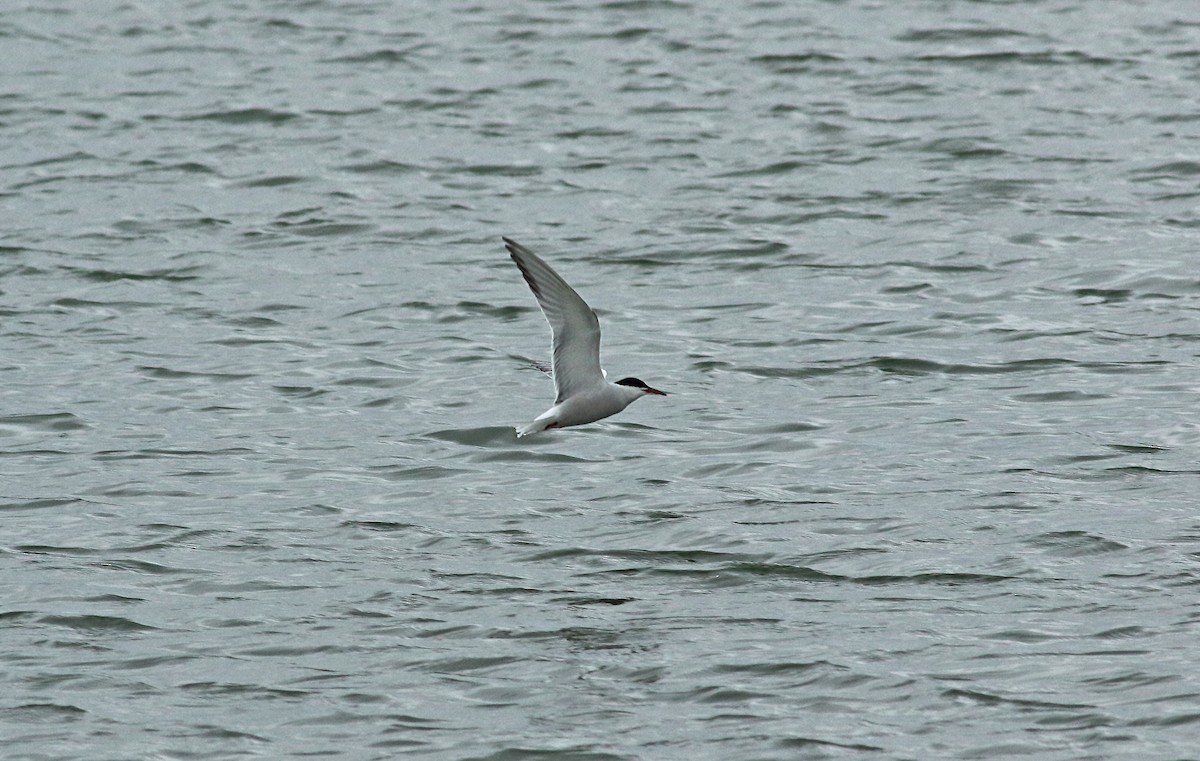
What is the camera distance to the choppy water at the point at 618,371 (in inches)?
390

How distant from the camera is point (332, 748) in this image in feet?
30.6

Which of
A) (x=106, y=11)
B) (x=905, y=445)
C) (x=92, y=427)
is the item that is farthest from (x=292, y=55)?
(x=905, y=445)

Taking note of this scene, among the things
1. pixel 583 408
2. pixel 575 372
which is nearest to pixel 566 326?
pixel 575 372

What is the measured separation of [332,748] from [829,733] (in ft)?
7.52

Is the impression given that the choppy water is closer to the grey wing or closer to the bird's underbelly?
the bird's underbelly

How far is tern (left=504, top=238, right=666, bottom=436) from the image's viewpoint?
11.6 meters

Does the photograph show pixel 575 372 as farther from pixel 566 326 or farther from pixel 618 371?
pixel 618 371

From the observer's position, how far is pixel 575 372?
12.1 meters

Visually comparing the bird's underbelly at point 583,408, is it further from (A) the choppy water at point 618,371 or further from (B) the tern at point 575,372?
(A) the choppy water at point 618,371

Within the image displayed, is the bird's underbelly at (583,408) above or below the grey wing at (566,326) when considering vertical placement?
below

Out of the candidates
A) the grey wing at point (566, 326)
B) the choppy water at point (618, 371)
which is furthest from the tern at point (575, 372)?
the choppy water at point (618, 371)

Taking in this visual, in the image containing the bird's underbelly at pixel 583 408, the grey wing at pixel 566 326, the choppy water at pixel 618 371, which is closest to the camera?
the choppy water at pixel 618 371

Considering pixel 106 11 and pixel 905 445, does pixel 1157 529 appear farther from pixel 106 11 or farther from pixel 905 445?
pixel 106 11

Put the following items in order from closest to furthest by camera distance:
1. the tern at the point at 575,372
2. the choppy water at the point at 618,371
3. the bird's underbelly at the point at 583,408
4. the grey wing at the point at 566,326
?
the choppy water at the point at 618,371, the grey wing at the point at 566,326, the tern at the point at 575,372, the bird's underbelly at the point at 583,408
